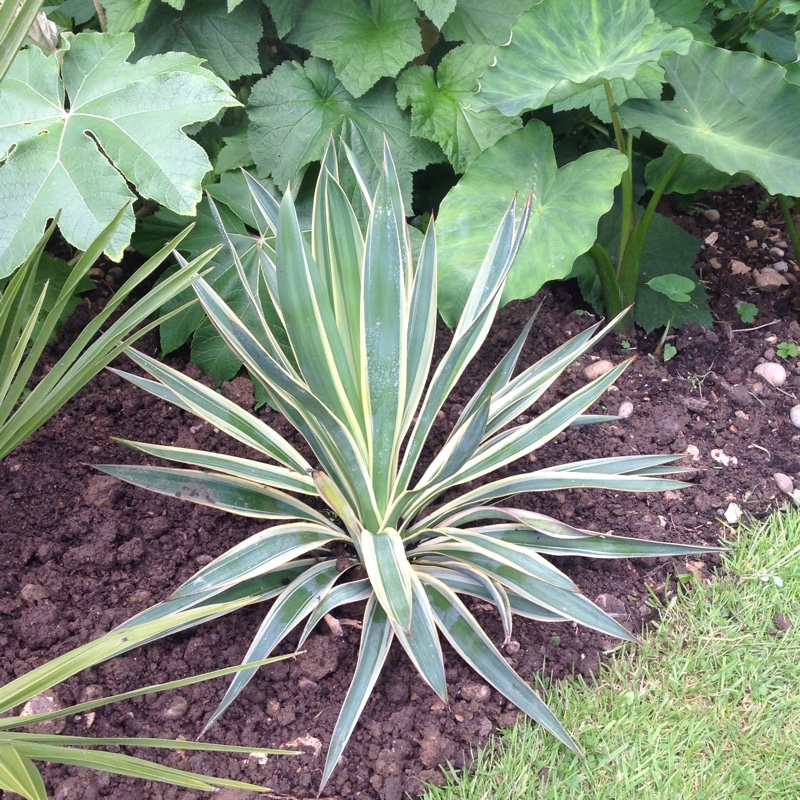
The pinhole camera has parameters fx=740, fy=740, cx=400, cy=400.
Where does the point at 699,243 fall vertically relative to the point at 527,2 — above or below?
below

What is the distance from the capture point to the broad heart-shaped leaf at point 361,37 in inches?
64.5

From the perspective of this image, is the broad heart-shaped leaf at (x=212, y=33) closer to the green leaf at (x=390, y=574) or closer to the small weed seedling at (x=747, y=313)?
the green leaf at (x=390, y=574)

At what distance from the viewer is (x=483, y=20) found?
1791 millimetres

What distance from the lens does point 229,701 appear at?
3.77ft

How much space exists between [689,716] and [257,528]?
89 cm

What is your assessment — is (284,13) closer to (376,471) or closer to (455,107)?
(455,107)

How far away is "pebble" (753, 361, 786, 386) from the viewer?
6.23 feet

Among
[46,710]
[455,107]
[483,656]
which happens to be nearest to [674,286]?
[455,107]

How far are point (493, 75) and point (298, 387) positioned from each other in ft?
3.08

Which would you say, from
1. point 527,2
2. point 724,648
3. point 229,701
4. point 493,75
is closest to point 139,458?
point 229,701

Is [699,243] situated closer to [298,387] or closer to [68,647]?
[298,387]

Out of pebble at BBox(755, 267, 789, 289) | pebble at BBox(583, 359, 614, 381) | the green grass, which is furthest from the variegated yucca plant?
pebble at BBox(755, 267, 789, 289)

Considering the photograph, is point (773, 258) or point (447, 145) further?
point (773, 258)

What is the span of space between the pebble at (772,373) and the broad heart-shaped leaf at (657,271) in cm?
17
